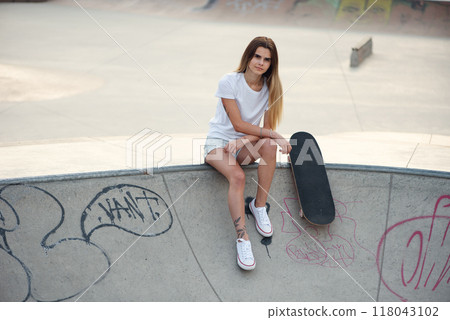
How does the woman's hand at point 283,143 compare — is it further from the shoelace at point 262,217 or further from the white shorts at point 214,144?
the shoelace at point 262,217

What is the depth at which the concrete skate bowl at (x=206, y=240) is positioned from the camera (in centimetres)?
398

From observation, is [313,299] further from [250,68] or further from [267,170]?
[250,68]

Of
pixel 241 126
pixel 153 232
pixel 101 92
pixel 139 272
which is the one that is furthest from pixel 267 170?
pixel 101 92

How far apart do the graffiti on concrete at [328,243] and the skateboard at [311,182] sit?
0.87 feet

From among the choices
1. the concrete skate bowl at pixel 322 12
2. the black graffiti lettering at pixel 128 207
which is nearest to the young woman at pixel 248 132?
the black graffiti lettering at pixel 128 207

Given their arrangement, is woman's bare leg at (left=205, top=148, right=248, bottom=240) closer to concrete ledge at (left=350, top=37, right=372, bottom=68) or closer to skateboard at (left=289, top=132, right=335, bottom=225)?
skateboard at (left=289, top=132, right=335, bottom=225)

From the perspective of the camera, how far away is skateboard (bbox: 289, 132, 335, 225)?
13.4 ft

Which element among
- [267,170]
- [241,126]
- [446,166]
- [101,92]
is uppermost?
[241,126]

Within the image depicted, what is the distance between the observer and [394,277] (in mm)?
4137

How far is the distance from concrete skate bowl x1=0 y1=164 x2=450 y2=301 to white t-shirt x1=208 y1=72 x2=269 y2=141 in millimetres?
400

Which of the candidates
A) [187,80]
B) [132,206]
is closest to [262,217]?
[132,206]

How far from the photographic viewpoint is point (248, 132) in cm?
412

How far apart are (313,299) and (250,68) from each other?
7.04 feet

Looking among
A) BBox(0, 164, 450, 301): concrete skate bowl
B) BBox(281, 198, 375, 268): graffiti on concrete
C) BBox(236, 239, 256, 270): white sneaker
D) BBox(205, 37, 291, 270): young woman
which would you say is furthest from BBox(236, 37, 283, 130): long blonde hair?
BBox(236, 239, 256, 270): white sneaker
